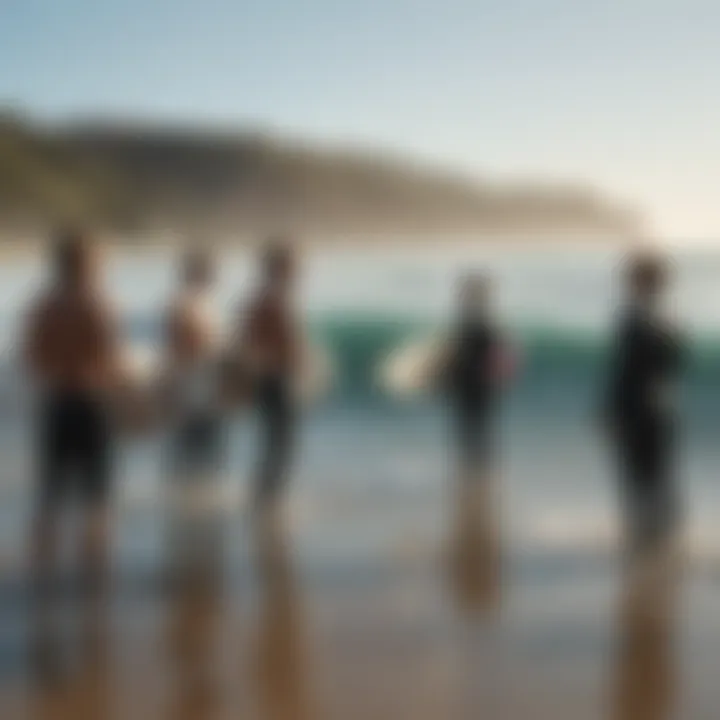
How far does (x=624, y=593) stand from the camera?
1.62 meters

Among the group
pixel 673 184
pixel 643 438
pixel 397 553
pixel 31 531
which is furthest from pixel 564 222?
pixel 31 531

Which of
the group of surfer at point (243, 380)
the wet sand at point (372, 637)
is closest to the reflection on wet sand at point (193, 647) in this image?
the wet sand at point (372, 637)

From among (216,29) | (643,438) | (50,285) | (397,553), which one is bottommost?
(397,553)

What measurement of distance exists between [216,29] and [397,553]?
73 centimetres

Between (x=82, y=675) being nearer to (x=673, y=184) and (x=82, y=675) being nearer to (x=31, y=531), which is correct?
(x=31, y=531)

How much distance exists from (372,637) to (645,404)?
48 cm

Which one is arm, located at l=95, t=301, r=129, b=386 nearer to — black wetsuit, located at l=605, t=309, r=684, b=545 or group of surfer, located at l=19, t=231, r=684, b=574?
group of surfer, located at l=19, t=231, r=684, b=574

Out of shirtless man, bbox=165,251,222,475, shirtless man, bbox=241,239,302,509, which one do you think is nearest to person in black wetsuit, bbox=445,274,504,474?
shirtless man, bbox=241,239,302,509

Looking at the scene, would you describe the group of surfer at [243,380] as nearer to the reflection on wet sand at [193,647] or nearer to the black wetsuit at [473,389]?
the black wetsuit at [473,389]

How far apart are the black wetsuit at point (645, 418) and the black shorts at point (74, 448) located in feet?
2.21

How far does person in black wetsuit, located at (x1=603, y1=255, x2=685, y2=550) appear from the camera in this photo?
1.60 m

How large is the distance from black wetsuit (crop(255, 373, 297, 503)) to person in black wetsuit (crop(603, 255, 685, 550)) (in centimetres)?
42

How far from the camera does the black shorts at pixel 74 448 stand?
156 cm

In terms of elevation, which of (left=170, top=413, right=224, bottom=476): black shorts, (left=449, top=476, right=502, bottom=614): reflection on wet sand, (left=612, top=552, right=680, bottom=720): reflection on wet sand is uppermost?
(left=170, top=413, right=224, bottom=476): black shorts
